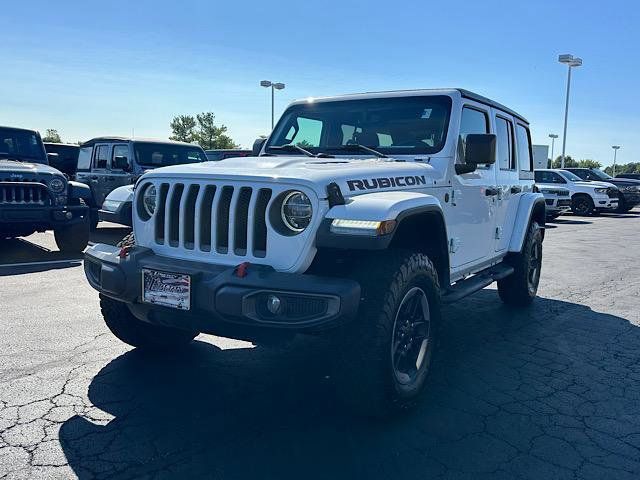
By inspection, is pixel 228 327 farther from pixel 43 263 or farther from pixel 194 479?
pixel 43 263

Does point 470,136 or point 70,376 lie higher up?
point 470,136

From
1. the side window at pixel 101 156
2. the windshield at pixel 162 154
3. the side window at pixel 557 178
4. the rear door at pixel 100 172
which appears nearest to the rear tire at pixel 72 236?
the windshield at pixel 162 154

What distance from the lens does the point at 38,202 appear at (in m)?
7.92

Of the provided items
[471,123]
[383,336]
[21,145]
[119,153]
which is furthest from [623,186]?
[383,336]

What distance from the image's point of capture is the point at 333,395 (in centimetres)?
350

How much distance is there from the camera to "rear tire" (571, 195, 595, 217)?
2098 cm

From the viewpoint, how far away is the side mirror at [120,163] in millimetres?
11242

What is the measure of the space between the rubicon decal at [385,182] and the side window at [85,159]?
10.5m

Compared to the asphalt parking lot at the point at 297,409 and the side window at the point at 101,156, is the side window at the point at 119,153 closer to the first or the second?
the side window at the point at 101,156

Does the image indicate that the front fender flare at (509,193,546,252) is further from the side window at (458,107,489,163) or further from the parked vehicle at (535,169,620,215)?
the parked vehicle at (535,169,620,215)

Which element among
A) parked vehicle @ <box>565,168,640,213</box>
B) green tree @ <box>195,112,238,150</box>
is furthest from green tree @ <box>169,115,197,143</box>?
parked vehicle @ <box>565,168,640,213</box>

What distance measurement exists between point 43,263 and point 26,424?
537 cm

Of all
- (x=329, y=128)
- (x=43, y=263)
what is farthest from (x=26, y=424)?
(x=43, y=263)

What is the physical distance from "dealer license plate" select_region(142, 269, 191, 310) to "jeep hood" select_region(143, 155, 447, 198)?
23.4 inches
